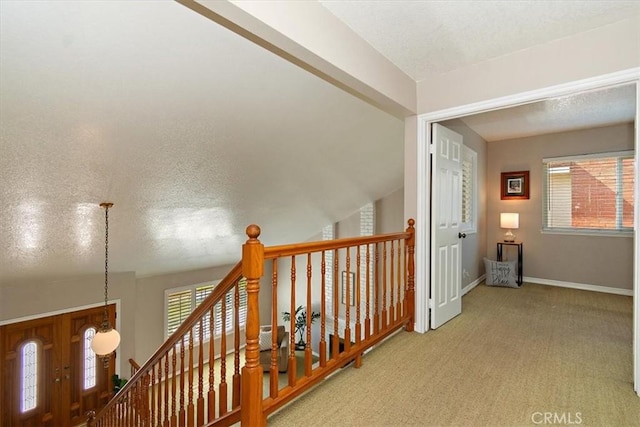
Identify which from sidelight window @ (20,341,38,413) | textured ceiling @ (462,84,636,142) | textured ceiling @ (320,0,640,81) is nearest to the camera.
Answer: textured ceiling @ (320,0,640,81)

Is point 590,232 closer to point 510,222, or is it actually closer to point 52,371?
point 510,222

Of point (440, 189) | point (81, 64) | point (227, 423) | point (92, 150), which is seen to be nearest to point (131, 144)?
point (92, 150)

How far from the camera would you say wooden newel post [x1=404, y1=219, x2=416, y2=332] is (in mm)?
2959

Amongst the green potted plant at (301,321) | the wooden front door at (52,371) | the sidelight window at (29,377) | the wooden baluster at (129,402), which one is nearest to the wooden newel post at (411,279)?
the wooden baluster at (129,402)

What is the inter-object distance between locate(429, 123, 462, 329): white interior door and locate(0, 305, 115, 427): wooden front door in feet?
16.8

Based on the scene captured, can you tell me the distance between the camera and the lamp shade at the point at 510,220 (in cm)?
506

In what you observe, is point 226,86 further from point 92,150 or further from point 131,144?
point 92,150

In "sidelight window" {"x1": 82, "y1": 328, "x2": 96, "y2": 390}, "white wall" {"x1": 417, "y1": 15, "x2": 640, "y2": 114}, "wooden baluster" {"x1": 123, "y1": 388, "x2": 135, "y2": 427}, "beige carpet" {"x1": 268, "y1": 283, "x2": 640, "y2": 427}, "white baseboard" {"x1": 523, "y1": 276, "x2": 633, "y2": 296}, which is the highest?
"white wall" {"x1": 417, "y1": 15, "x2": 640, "y2": 114}

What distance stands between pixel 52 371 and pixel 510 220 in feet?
23.8

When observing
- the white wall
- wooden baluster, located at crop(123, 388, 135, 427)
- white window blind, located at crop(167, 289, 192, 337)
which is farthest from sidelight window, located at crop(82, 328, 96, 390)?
the white wall

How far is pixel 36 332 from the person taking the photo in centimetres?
466

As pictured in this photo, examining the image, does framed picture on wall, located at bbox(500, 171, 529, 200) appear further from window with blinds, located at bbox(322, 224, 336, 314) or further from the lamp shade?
window with blinds, located at bbox(322, 224, 336, 314)

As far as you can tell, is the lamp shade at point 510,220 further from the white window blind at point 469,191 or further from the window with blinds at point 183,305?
the window with blinds at point 183,305

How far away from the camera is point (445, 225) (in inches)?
126
